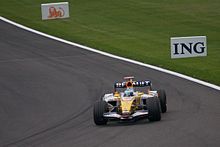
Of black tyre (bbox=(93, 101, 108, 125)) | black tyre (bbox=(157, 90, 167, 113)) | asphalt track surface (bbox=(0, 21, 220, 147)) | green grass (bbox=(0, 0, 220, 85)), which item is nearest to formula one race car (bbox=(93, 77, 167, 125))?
black tyre (bbox=(93, 101, 108, 125))

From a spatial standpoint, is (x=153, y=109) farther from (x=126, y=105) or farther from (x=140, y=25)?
(x=140, y=25)

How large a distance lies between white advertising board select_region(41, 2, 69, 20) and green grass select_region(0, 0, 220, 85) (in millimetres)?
378

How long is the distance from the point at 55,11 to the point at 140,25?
5.93 m

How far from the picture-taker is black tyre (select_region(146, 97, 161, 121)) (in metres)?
17.7

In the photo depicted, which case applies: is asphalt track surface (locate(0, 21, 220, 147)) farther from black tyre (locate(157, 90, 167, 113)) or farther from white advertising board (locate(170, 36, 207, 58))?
white advertising board (locate(170, 36, 207, 58))

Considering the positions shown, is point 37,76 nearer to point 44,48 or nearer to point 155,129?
point 44,48

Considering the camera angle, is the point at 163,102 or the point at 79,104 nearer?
the point at 163,102

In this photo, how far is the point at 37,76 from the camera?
A: 89.4 ft

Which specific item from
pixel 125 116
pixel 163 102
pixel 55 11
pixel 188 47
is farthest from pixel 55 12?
pixel 125 116

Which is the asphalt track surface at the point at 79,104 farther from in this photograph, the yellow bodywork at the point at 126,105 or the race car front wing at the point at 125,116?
the yellow bodywork at the point at 126,105

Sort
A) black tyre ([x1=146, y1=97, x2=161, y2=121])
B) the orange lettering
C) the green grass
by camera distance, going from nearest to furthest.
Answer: black tyre ([x1=146, y1=97, x2=161, y2=121]) → the green grass → the orange lettering

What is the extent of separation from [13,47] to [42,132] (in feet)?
58.6

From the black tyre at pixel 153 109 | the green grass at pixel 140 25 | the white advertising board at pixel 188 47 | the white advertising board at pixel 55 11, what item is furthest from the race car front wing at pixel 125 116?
the white advertising board at pixel 55 11

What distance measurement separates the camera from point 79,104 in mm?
21156
